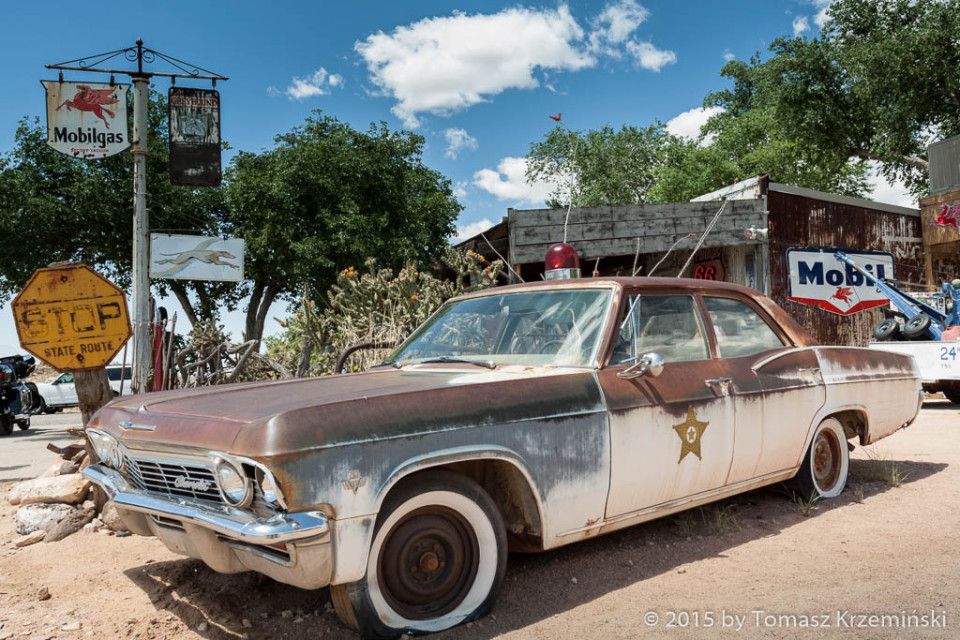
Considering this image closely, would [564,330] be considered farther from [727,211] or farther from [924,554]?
[727,211]

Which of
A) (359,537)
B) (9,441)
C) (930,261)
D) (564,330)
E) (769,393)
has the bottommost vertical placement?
(9,441)

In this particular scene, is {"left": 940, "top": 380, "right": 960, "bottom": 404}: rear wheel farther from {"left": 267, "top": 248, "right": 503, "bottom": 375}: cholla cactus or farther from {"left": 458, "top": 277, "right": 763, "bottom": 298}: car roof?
{"left": 458, "top": 277, "right": 763, "bottom": 298}: car roof

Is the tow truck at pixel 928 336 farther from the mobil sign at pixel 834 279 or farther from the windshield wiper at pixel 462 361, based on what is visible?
the windshield wiper at pixel 462 361

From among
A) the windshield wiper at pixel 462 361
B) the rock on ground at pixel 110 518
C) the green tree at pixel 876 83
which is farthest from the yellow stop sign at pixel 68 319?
the green tree at pixel 876 83

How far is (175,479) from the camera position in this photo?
112 inches

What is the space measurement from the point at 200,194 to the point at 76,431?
17.3 meters

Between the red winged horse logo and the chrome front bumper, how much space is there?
631cm

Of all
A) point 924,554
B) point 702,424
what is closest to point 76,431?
point 702,424

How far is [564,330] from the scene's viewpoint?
12.1 ft

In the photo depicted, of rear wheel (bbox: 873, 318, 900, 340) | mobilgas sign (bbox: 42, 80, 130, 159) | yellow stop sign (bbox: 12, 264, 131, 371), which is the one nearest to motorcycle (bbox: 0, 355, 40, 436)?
mobilgas sign (bbox: 42, 80, 130, 159)

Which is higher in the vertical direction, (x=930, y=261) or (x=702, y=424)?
(x=930, y=261)

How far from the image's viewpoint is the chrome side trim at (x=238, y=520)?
7.80 ft

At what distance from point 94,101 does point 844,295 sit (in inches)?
531

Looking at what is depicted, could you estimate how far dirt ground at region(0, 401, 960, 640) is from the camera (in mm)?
2930
